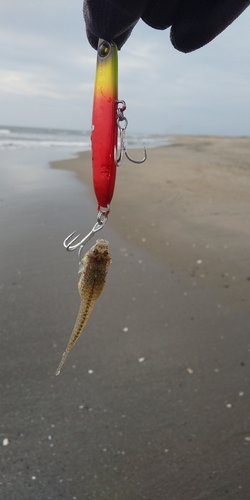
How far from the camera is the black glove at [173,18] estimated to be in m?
1.80

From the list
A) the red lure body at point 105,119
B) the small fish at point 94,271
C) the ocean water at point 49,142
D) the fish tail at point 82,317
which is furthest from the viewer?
the ocean water at point 49,142

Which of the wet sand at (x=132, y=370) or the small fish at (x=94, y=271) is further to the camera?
the wet sand at (x=132, y=370)

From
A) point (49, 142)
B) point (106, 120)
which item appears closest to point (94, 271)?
point (106, 120)

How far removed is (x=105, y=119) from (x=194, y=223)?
23.5ft

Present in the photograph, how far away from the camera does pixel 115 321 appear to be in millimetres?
5066

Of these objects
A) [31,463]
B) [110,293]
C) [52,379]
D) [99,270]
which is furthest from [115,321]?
[99,270]

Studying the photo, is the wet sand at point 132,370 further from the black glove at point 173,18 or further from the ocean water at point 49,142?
the ocean water at point 49,142

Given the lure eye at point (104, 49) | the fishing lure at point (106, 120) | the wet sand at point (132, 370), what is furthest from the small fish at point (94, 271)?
the wet sand at point (132, 370)

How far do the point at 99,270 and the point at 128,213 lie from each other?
7414 millimetres

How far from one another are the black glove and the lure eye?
0.04m

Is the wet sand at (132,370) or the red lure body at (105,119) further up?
the red lure body at (105,119)

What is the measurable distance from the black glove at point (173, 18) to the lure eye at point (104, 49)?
0.12ft

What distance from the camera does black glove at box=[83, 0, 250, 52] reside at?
1.80m

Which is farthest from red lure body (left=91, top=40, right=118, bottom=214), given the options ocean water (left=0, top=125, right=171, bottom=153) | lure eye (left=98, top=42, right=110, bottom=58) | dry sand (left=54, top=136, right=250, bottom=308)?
ocean water (left=0, top=125, right=171, bottom=153)
